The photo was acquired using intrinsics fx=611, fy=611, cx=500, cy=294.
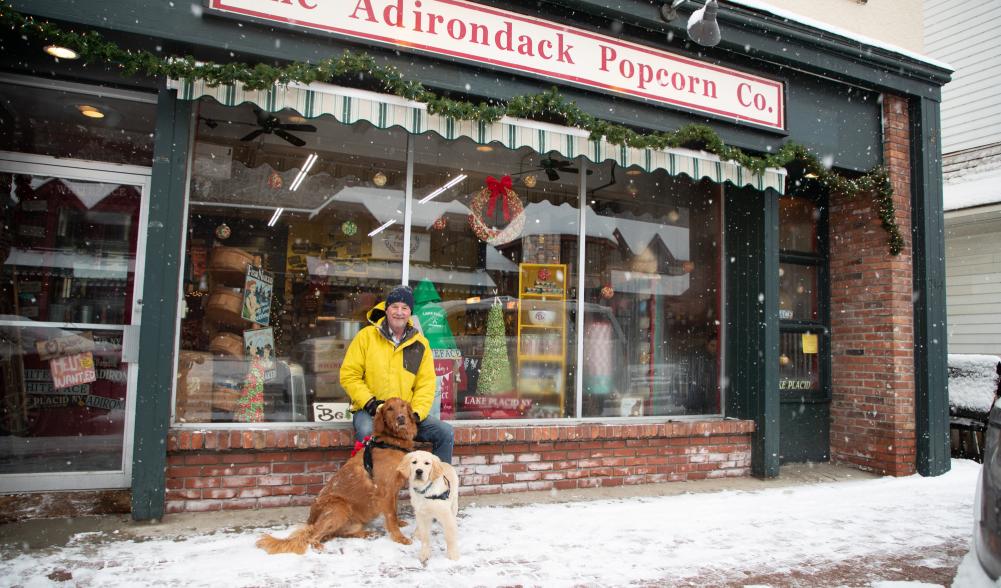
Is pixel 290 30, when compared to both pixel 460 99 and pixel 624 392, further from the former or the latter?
pixel 624 392

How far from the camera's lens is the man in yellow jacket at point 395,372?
4320mm

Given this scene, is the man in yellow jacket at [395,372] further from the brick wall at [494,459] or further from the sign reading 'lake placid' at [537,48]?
the sign reading 'lake placid' at [537,48]

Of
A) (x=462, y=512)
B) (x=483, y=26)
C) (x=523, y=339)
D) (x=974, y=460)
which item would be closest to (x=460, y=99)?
(x=483, y=26)

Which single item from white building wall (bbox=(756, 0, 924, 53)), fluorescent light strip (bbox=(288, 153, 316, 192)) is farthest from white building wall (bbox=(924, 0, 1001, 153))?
fluorescent light strip (bbox=(288, 153, 316, 192))

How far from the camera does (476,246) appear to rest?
6008 mm

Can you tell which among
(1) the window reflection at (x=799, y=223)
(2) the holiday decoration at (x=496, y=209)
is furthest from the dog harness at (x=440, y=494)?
(1) the window reflection at (x=799, y=223)

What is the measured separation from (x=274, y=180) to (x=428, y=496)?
3.26 m

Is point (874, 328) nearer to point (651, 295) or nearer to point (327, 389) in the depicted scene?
point (651, 295)

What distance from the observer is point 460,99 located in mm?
5000

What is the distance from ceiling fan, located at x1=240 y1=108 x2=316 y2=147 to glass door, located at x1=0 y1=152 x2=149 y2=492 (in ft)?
3.09

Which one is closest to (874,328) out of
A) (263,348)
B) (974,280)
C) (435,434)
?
(435,434)

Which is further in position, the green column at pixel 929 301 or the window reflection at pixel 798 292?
the window reflection at pixel 798 292

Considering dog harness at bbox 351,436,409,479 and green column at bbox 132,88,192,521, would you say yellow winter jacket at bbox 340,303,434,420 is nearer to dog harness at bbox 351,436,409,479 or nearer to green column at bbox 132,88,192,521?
dog harness at bbox 351,436,409,479

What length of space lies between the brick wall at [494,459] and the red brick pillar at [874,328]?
152 centimetres
